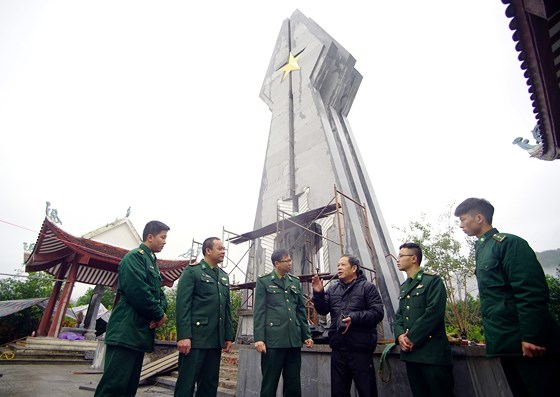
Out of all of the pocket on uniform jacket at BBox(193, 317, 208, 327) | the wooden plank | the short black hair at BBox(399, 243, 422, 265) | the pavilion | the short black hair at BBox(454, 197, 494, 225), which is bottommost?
the wooden plank

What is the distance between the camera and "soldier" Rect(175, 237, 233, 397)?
2748 millimetres

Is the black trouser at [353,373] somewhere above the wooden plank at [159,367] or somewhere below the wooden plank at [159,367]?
above

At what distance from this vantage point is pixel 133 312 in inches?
105

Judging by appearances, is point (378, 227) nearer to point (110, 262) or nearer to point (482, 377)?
point (482, 377)

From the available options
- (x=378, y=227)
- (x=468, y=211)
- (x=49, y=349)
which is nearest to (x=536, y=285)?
(x=468, y=211)

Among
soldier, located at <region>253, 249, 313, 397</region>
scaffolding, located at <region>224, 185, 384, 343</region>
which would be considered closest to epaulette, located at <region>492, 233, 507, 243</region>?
soldier, located at <region>253, 249, 313, 397</region>

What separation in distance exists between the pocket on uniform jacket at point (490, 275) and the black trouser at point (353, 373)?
4.00ft

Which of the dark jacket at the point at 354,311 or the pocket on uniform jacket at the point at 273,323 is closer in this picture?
the dark jacket at the point at 354,311

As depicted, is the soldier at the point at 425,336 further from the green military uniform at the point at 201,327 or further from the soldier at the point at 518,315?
the green military uniform at the point at 201,327

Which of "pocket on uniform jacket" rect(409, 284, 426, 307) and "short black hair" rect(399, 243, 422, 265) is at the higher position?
"short black hair" rect(399, 243, 422, 265)

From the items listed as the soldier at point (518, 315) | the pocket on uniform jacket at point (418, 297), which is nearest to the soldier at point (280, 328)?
the pocket on uniform jacket at point (418, 297)

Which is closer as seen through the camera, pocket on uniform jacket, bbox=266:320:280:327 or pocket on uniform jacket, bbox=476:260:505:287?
pocket on uniform jacket, bbox=476:260:505:287

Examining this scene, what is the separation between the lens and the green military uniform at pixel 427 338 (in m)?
2.40

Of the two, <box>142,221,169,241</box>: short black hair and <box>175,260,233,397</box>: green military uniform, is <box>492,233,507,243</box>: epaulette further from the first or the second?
<box>142,221,169,241</box>: short black hair
